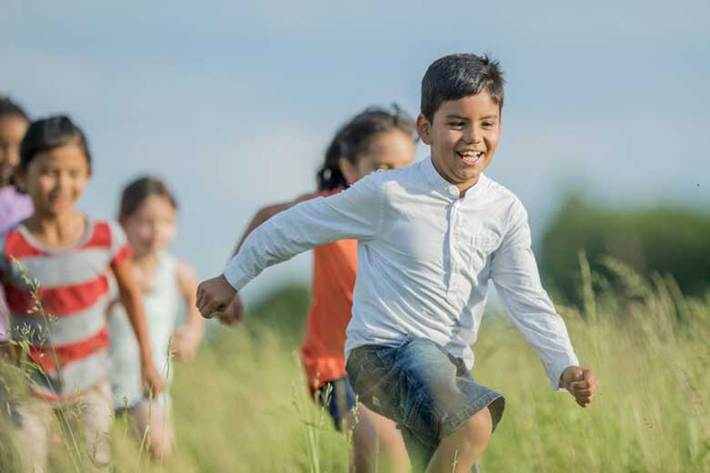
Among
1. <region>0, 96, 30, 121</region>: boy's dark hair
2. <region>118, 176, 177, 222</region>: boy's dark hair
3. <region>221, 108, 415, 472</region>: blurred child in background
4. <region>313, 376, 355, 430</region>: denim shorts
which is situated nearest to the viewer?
<region>313, 376, 355, 430</region>: denim shorts

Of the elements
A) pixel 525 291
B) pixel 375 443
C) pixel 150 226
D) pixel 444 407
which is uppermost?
pixel 525 291

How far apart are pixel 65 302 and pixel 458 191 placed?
2.59 meters

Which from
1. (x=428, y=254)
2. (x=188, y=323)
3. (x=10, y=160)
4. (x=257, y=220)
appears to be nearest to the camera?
(x=428, y=254)

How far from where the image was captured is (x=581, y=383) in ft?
15.2

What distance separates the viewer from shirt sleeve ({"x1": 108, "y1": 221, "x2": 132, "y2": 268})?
7.01m

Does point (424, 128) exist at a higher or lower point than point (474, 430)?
higher

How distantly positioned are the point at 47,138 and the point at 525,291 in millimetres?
2874

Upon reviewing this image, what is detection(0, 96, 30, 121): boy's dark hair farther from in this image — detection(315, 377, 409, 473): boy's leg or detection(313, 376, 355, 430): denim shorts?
detection(315, 377, 409, 473): boy's leg

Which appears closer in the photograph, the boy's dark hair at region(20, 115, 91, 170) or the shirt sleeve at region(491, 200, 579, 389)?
the shirt sleeve at region(491, 200, 579, 389)

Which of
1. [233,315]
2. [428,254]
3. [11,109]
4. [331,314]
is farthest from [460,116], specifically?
[11,109]

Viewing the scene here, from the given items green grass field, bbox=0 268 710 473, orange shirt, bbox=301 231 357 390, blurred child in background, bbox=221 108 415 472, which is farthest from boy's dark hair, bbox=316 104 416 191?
green grass field, bbox=0 268 710 473

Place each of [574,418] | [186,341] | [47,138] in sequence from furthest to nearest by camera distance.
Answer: [186,341] < [47,138] < [574,418]

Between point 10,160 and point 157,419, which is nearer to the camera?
point 157,419

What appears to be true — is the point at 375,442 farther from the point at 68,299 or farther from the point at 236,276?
the point at 68,299
